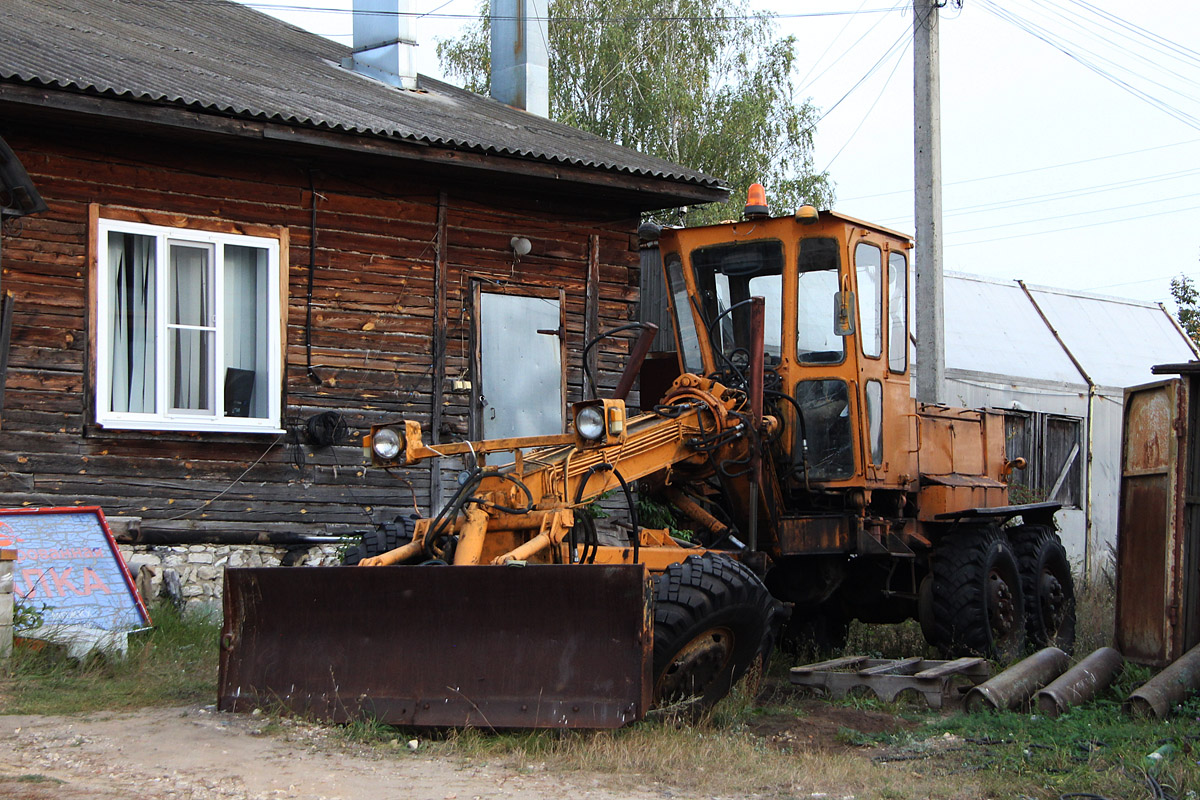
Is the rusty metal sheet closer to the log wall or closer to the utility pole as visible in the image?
the utility pole

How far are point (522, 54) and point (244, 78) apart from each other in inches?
172

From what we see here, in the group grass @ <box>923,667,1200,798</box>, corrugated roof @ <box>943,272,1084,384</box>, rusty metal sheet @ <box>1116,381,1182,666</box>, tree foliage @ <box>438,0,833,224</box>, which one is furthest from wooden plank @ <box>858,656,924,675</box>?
tree foliage @ <box>438,0,833,224</box>

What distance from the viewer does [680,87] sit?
2659 cm

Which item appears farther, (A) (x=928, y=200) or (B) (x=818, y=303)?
(A) (x=928, y=200)

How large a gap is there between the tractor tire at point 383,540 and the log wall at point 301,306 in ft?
9.49

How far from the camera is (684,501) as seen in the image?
7.95m

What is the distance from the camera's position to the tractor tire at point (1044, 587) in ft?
31.0

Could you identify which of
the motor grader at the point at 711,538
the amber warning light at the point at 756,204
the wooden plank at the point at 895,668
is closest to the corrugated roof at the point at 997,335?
the motor grader at the point at 711,538

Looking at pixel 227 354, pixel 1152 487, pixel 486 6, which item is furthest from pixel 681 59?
pixel 1152 487

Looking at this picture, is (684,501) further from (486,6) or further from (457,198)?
(486,6)

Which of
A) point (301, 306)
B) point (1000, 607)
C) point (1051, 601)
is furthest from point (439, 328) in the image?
point (1051, 601)

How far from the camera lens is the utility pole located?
40.9ft

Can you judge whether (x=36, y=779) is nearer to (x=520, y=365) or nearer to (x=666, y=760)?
(x=666, y=760)

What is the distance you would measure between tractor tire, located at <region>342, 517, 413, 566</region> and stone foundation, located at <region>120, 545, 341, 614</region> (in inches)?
81.9
